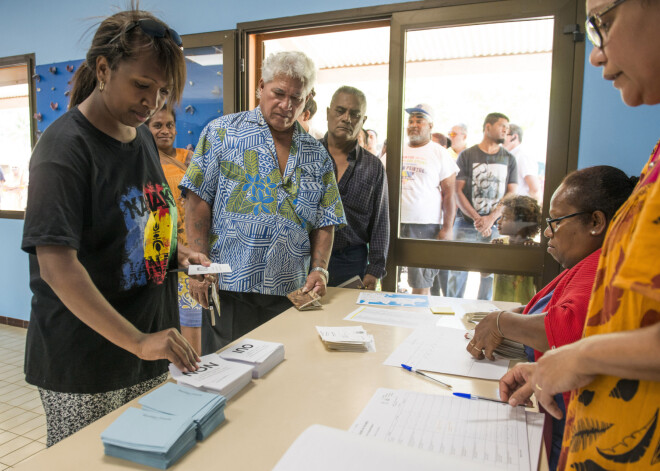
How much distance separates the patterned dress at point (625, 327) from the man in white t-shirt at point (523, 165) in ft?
7.19

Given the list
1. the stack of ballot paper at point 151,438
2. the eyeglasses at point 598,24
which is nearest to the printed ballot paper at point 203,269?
the stack of ballot paper at point 151,438

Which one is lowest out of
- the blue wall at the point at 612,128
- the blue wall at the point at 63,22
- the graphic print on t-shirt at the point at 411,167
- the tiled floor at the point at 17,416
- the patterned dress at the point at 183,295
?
the tiled floor at the point at 17,416

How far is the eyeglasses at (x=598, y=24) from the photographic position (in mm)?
615

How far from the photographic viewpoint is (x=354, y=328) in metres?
1.42

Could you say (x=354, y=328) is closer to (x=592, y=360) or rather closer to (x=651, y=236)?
(x=592, y=360)

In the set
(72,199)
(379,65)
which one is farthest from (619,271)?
(379,65)

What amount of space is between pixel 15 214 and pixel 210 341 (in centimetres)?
338

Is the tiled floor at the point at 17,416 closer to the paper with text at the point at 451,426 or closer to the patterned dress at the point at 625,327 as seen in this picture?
the paper with text at the point at 451,426

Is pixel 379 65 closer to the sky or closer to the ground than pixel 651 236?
closer to the sky

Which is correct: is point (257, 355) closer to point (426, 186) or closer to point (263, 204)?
point (263, 204)

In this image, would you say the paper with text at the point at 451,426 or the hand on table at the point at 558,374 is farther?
the paper with text at the point at 451,426

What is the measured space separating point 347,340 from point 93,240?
2.35 ft

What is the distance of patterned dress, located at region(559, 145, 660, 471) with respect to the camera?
532 millimetres

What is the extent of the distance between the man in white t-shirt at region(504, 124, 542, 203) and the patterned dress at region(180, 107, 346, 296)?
144 cm
